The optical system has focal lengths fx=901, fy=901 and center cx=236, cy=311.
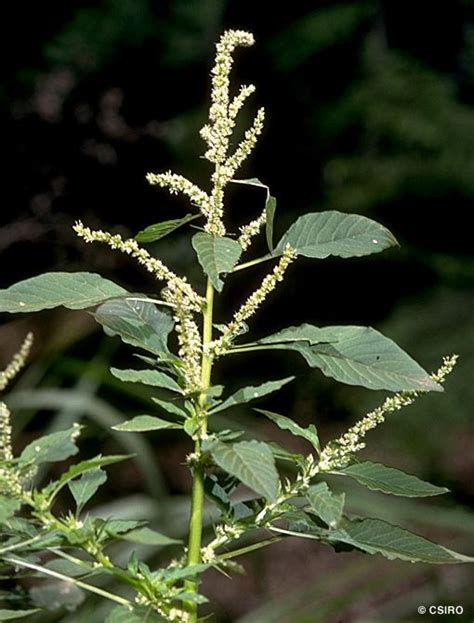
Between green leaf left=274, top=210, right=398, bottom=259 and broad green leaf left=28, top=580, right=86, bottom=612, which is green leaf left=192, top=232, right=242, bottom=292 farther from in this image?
broad green leaf left=28, top=580, right=86, bottom=612

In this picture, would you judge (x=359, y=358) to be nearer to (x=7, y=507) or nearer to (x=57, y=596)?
(x=7, y=507)

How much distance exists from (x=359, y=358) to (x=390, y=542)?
0.33 feet

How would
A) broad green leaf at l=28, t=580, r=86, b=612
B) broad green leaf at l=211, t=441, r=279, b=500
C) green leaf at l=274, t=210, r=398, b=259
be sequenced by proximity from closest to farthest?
broad green leaf at l=211, t=441, r=279, b=500 → green leaf at l=274, t=210, r=398, b=259 → broad green leaf at l=28, t=580, r=86, b=612

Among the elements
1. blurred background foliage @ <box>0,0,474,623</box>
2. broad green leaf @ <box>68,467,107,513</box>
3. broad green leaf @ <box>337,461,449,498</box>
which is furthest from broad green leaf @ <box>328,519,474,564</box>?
blurred background foliage @ <box>0,0,474,623</box>

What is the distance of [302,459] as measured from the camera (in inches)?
18.1

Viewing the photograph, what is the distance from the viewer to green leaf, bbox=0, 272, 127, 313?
1.53 ft

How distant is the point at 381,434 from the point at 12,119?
5.90 feet

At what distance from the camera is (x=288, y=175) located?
13.8 ft

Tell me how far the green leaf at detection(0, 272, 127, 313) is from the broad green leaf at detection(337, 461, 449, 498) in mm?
158

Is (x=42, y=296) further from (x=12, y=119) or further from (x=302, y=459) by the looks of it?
(x=12, y=119)

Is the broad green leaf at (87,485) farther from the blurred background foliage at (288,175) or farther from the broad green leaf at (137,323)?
the blurred background foliage at (288,175)

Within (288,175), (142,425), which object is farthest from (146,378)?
(288,175)

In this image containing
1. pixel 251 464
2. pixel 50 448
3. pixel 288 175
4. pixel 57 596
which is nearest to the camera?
pixel 251 464

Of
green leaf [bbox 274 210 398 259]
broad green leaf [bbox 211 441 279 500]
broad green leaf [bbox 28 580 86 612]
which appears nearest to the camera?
broad green leaf [bbox 211 441 279 500]
